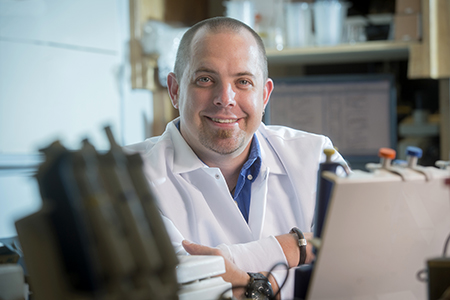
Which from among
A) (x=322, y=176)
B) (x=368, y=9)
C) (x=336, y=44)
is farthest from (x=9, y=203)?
(x=368, y=9)

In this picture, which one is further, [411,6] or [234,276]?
[411,6]

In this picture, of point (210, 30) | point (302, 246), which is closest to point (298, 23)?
point (210, 30)

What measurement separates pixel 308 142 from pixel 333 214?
0.76 metres

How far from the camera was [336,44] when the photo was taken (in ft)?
5.71

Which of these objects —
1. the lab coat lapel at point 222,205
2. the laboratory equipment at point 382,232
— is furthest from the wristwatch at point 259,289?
the lab coat lapel at point 222,205

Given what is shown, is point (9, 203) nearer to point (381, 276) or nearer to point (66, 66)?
point (66, 66)

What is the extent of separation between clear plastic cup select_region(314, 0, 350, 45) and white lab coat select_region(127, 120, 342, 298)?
26.4 inches

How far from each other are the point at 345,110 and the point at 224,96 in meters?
0.89

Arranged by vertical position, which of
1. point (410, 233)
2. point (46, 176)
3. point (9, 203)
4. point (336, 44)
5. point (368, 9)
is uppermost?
point (368, 9)

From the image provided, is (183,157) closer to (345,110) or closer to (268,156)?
→ (268,156)

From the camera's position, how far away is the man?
3.66ft

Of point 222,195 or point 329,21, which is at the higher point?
point 329,21

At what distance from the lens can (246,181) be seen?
1228mm

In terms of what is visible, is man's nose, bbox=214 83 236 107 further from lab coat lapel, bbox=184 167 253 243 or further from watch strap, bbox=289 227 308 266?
watch strap, bbox=289 227 308 266
